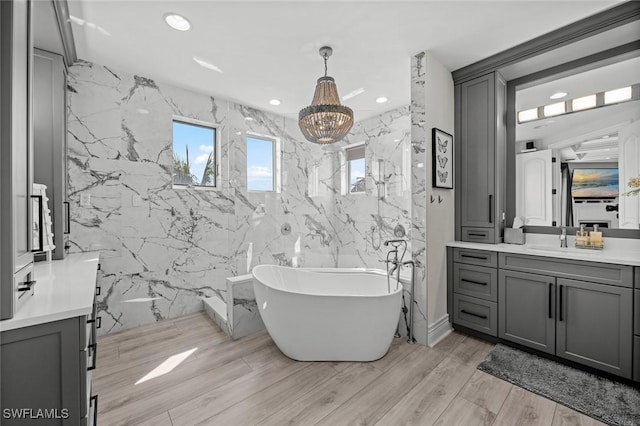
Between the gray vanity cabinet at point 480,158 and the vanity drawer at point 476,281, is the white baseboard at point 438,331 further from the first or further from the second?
the gray vanity cabinet at point 480,158

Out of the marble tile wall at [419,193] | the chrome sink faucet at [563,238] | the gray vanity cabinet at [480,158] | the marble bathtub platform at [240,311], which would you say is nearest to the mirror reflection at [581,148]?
the chrome sink faucet at [563,238]

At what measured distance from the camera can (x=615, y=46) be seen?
7.70 ft

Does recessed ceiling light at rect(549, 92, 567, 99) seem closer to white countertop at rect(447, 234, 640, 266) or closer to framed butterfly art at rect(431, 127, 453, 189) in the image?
framed butterfly art at rect(431, 127, 453, 189)

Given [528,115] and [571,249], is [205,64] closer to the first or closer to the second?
[528,115]

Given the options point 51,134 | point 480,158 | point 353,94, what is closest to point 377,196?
point 353,94

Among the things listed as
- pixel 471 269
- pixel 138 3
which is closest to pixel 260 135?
pixel 138 3

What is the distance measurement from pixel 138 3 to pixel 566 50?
344 centimetres

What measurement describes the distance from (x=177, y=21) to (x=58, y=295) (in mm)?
2082

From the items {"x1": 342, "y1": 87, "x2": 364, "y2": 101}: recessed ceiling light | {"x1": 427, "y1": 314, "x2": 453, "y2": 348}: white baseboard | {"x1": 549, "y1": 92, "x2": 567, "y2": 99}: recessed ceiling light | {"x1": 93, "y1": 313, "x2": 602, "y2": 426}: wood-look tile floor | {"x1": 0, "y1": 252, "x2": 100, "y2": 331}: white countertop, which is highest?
{"x1": 342, "y1": 87, "x2": 364, "y2": 101}: recessed ceiling light

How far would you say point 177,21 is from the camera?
7.19 feet

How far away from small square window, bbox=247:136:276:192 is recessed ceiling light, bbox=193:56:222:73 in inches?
47.0

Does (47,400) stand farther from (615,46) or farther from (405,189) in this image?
(615,46)

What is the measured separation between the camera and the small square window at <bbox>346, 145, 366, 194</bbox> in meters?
4.55

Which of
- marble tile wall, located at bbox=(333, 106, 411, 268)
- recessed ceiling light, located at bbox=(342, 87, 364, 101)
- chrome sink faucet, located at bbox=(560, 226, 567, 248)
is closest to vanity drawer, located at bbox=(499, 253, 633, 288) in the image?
chrome sink faucet, located at bbox=(560, 226, 567, 248)
